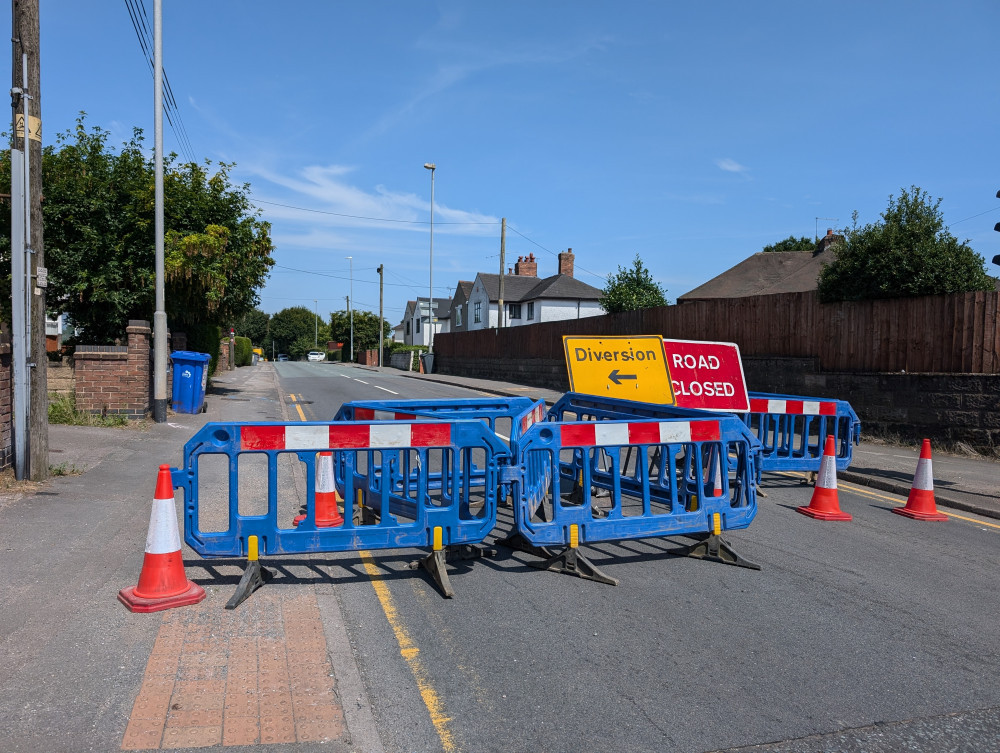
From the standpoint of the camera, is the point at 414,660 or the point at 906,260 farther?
the point at 906,260

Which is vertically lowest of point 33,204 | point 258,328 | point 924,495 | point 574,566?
point 574,566

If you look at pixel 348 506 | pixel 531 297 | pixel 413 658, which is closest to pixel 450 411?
pixel 348 506

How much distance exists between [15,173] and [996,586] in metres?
9.49

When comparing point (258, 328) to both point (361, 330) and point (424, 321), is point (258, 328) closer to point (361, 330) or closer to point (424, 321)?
point (361, 330)

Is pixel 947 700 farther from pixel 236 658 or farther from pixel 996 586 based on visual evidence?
pixel 236 658

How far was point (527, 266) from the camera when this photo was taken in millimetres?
63719

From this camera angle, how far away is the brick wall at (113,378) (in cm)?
1273

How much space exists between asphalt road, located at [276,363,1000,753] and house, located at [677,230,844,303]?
107 feet

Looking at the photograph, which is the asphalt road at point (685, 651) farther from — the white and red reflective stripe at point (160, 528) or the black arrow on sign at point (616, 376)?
the black arrow on sign at point (616, 376)

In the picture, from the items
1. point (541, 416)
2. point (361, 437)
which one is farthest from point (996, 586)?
point (361, 437)

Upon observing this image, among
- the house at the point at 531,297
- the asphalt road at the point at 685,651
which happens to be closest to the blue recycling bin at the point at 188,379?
the asphalt road at the point at 685,651

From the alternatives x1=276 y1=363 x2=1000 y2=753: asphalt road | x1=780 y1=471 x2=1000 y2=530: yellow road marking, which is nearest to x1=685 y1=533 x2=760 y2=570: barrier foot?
x1=276 y1=363 x2=1000 y2=753: asphalt road

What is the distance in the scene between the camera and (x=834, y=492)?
7.58 meters

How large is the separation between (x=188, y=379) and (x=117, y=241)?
3.31 m
